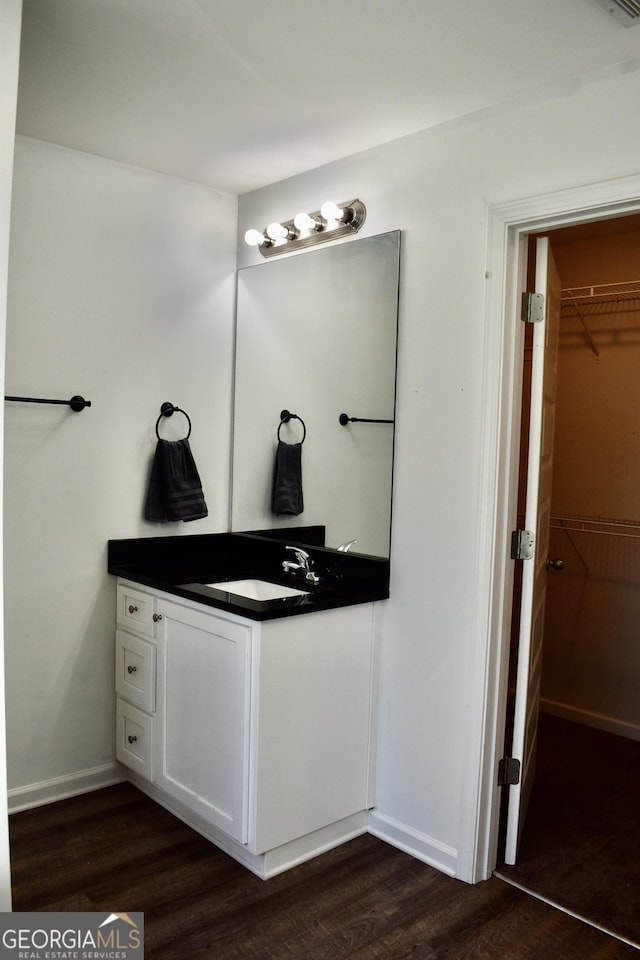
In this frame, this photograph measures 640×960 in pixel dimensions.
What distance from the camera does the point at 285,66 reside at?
208 centimetres

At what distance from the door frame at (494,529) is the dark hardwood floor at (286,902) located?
8.0 inches

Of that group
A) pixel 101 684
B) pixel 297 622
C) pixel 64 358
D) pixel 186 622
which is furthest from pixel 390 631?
pixel 64 358

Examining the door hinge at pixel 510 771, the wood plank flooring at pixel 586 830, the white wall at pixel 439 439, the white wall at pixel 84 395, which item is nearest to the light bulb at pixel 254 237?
the white wall at pixel 84 395

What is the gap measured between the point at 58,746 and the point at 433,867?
1404 mm

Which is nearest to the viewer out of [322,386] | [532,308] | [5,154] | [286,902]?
[5,154]

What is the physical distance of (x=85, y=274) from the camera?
2803 mm

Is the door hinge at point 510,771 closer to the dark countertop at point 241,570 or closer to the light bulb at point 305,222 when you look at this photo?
the dark countertop at point 241,570

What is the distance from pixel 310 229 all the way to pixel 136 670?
69.0 inches

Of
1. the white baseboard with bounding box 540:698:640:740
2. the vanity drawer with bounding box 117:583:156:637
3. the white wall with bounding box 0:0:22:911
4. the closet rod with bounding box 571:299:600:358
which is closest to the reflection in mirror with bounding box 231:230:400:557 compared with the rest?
the vanity drawer with bounding box 117:583:156:637

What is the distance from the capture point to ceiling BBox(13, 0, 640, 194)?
182 centimetres

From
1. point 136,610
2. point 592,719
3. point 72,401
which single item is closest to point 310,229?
point 72,401

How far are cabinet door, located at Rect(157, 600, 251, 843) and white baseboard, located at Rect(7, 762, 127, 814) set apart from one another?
13.7 inches

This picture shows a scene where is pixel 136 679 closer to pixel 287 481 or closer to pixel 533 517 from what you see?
pixel 287 481

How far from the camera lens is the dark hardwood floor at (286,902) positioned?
203 centimetres
